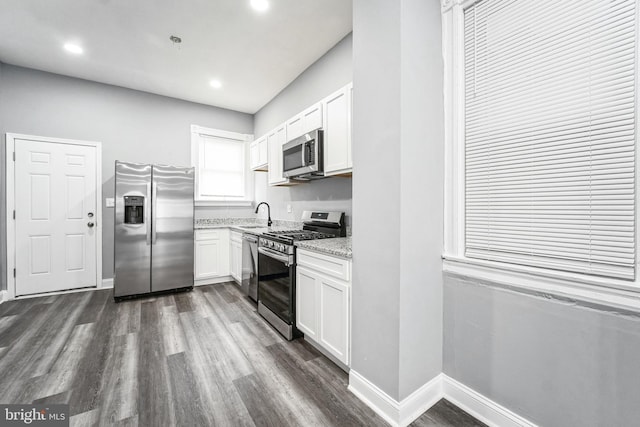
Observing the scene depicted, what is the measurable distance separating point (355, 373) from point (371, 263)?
0.75 metres

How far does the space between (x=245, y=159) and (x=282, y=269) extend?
3213 millimetres

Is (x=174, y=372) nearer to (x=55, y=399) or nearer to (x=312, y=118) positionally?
(x=55, y=399)

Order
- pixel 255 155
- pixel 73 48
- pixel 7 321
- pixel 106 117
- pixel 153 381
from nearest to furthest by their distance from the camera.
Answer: pixel 153 381 < pixel 7 321 < pixel 73 48 < pixel 106 117 < pixel 255 155

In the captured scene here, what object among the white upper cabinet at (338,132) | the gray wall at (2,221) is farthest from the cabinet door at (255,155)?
the gray wall at (2,221)

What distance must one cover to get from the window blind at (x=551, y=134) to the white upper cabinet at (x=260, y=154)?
2937 millimetres

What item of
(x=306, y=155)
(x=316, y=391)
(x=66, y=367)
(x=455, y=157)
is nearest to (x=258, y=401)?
(x=316, y=391)

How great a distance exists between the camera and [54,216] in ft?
12.0

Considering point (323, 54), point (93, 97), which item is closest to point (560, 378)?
point (323, 54)

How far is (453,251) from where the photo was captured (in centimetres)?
168

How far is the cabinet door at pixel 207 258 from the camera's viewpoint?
4055mm

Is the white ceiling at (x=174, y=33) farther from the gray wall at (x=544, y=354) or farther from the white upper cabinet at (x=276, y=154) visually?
the gray wall at (x=544, y=354)

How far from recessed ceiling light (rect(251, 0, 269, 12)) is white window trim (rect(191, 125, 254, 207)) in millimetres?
2669

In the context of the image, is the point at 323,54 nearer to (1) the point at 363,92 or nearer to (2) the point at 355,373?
(1) the point at 363,92

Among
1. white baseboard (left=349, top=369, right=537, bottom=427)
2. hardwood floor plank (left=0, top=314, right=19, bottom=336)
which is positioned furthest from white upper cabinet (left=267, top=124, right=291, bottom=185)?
hardwood floor plank (left=0, top=314, right=19, bottom=336)
